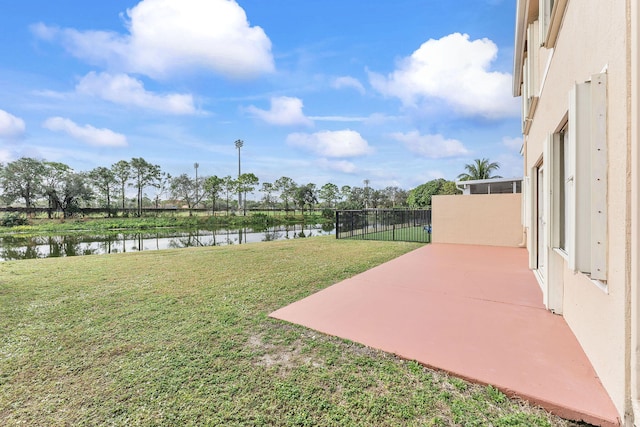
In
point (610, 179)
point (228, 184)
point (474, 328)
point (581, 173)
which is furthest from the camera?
point (228, 184)

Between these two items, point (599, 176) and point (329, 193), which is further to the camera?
point (329, 193)

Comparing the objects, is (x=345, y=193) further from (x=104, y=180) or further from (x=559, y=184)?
(x=559, y=184)

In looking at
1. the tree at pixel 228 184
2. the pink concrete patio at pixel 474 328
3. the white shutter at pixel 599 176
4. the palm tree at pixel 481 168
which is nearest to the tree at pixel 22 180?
the tree at pixel 228 184

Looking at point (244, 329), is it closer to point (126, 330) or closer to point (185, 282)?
point (126, 330)

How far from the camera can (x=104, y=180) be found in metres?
31.0

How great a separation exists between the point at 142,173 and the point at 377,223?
1268 inches

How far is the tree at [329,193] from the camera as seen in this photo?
41.3m

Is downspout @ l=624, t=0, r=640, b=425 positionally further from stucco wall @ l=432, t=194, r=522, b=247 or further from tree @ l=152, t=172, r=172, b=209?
tree @ l=152, t=172, r=172, b=209

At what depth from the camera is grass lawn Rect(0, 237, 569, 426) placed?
1.55 m

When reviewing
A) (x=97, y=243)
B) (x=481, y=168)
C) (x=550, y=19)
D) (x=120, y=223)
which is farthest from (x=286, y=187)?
(x=550, y=19)

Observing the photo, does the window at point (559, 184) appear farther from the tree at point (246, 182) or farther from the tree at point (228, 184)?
the tree at point (228, 184)

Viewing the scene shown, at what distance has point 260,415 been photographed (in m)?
1.55

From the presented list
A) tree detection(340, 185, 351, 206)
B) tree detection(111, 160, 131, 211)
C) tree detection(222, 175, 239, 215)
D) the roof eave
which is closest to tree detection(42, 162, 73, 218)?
tree detection(111, 160, 131, 211)

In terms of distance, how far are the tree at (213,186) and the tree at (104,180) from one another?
403 inches
